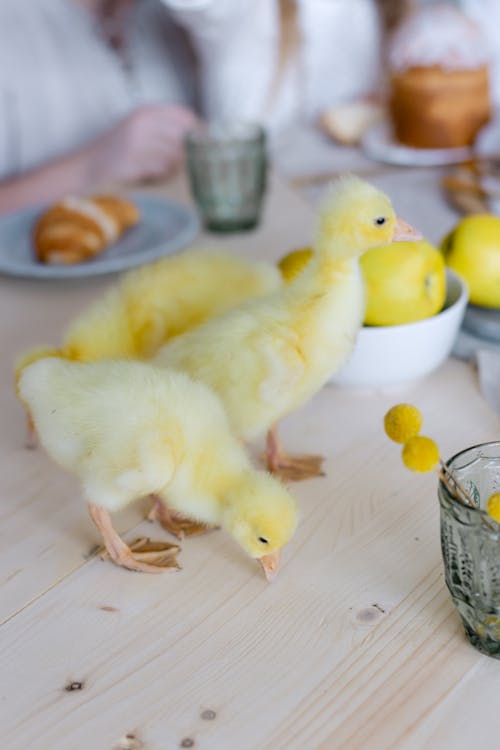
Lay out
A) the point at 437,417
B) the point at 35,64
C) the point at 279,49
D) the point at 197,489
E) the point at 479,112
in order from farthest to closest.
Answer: the point at 35,64 < the point at 279,49 < the point at 479,112 < the point at 437,417 < the point at 197,489

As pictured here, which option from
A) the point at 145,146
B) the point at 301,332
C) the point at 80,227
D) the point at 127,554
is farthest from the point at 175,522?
the point at 145,146

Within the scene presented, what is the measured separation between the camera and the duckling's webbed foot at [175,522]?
2.28 feet

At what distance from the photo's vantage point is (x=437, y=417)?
2.70 ft

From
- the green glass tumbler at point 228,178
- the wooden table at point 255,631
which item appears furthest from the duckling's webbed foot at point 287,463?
the green glass tumbler at point 228,178

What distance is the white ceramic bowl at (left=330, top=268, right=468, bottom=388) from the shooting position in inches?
32.8

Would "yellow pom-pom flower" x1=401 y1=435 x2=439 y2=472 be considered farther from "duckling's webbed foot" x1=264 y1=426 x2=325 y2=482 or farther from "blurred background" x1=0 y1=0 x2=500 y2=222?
"blurred background" x1=0 y1=0 x2=500 y2=222

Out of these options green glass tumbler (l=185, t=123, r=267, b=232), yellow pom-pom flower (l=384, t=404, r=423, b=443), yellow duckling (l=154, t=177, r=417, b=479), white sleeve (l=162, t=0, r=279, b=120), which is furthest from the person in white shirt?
yellow pom-pom flower (l=384, t=404, r=423, b=443)

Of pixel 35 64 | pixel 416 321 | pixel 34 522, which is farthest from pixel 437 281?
pixel 35 64

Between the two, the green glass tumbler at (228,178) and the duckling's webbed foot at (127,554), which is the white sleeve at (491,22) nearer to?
the green glass tumbler at (228,178)

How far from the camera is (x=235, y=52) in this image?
1785mm

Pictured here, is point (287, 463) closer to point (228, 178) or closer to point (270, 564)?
point (270, 564)

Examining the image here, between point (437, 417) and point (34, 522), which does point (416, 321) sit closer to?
point (437, 417)

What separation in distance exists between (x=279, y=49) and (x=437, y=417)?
4.13ft

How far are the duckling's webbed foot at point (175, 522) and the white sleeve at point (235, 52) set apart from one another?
1234mm
